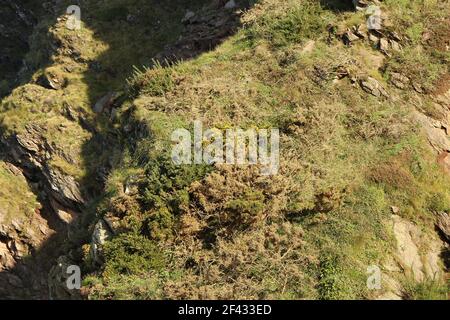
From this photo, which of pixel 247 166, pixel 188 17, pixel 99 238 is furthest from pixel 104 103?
pixel 247 166

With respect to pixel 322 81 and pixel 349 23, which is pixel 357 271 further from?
pixel 349 23

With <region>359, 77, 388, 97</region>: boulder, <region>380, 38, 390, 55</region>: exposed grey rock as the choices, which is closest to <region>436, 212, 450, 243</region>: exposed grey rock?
<region>359, 77, 388, 97</region>: boulder

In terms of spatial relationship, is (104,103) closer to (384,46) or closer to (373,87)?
(373,87)

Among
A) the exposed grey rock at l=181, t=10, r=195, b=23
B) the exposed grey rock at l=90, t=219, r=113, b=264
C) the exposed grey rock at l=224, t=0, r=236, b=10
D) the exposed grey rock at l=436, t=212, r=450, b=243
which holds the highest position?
the exposed grey rock at l=224, t=0, r=236, b=10

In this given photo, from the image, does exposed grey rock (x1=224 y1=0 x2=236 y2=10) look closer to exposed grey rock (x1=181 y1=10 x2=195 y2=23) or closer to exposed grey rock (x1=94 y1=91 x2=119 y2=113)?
exposed grey rock (x1=181 y1=10 x2=195 y2=23)

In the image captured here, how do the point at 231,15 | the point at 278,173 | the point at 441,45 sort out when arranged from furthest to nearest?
the point at 231,15 < the point at 441,45 < the point at 278,173

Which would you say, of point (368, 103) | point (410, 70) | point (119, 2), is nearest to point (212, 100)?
point (368, 103)

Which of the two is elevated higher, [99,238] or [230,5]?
[230,5]

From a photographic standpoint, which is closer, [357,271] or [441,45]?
[357,271]

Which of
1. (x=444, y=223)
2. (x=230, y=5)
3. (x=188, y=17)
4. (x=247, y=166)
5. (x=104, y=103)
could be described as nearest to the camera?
(x=444, y=223)

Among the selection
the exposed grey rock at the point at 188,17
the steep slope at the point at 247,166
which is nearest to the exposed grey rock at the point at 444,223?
the steep slope at the point at 247,166

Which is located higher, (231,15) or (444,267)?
(231,15)
